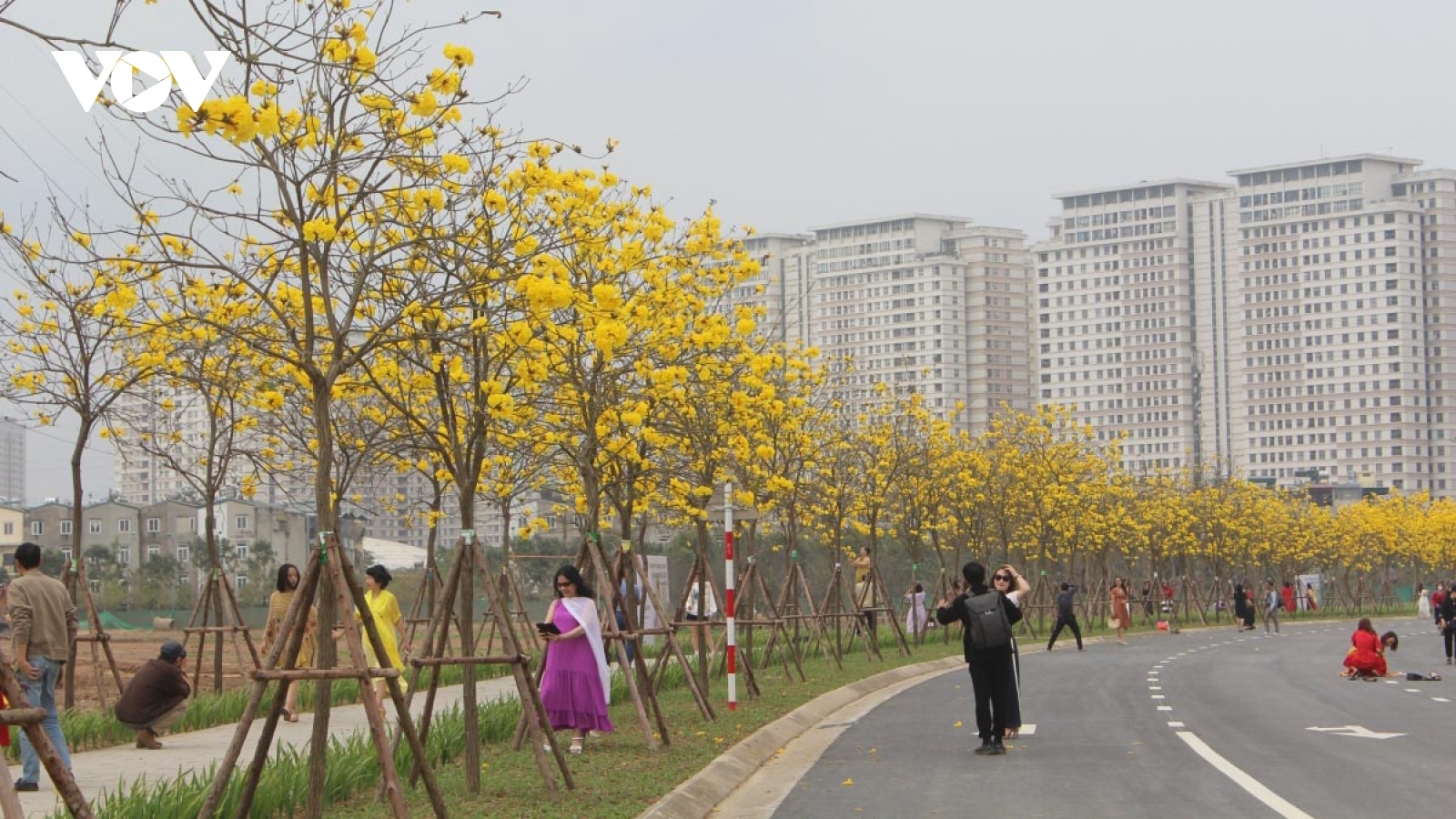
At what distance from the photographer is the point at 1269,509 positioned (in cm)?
8156

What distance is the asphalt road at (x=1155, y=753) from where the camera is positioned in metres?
12.5

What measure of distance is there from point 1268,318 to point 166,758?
174924 mm

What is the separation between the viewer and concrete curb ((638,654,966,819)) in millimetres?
12172

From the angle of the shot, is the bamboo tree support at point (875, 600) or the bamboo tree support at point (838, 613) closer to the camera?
the bamboo tree support at point (838, 613)

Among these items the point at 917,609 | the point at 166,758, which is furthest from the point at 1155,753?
the point at 917,609

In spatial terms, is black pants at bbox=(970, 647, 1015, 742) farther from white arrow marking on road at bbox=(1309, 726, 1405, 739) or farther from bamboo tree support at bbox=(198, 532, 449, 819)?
bamboo tree support at bbox=(198, 532, 449, 819)

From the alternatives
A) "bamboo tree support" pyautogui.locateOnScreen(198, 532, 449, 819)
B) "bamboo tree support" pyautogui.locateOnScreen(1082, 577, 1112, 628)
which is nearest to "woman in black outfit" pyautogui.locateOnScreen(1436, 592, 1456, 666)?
"bamboo tree support" pyautogui.locateOnScreen(1082, 577, 1112, 628)

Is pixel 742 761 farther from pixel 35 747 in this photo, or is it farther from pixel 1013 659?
pixel 35 747

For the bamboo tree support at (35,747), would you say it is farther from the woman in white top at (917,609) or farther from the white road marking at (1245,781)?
the woman in white top at (917,609)

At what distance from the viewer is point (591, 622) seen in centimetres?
1525

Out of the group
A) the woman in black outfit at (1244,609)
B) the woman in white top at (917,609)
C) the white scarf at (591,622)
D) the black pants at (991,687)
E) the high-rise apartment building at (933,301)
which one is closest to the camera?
the white scarf at (591,622)

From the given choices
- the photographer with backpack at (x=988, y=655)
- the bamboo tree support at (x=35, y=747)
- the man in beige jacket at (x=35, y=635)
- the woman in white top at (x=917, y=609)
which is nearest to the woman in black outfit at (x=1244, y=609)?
the woman in white top at (x=917, y=609)

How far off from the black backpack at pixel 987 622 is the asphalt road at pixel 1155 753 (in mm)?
1020

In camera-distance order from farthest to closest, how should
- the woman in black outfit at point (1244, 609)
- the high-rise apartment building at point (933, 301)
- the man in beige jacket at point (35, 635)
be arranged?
the high-rise apartment building at point (933, 301)
the woman in black outfit at point (1244, 609)
the man in beige jacket at point (35, 635)
